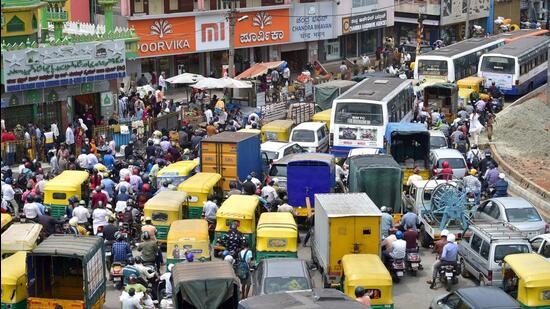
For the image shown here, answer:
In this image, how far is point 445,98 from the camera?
44.7m

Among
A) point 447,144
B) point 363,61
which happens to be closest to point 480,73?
point 363,61

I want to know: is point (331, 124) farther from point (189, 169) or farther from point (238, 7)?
point (238, 7)

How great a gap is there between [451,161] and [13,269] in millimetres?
16428

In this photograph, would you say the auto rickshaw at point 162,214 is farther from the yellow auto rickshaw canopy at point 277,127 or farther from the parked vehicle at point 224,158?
the yellow auto rickshaw canopy at point 277,127

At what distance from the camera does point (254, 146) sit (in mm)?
32375

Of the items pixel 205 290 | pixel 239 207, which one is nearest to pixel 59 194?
pixel 239 207

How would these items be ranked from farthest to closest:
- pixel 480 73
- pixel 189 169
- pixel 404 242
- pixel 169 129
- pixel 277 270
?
pixel 480 73 < pixel 169 129 < pixel 189 169 < pixel 404 242 < pixel 277 270

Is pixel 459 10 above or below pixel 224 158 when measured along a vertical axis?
above

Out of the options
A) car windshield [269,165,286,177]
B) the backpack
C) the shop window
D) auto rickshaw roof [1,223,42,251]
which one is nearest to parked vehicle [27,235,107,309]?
auto rickshaw roof [1,223,42,251]

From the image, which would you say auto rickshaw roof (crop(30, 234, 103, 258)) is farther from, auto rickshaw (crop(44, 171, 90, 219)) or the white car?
the white car

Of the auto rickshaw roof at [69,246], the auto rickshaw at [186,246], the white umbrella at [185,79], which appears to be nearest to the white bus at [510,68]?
the white umbrella at [185,79]

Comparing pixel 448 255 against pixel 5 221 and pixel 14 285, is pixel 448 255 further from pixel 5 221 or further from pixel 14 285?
pixel 5 221

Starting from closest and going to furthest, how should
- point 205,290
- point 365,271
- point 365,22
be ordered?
point 205,290, point 365,271, point 365,22

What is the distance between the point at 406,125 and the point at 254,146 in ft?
17.0
